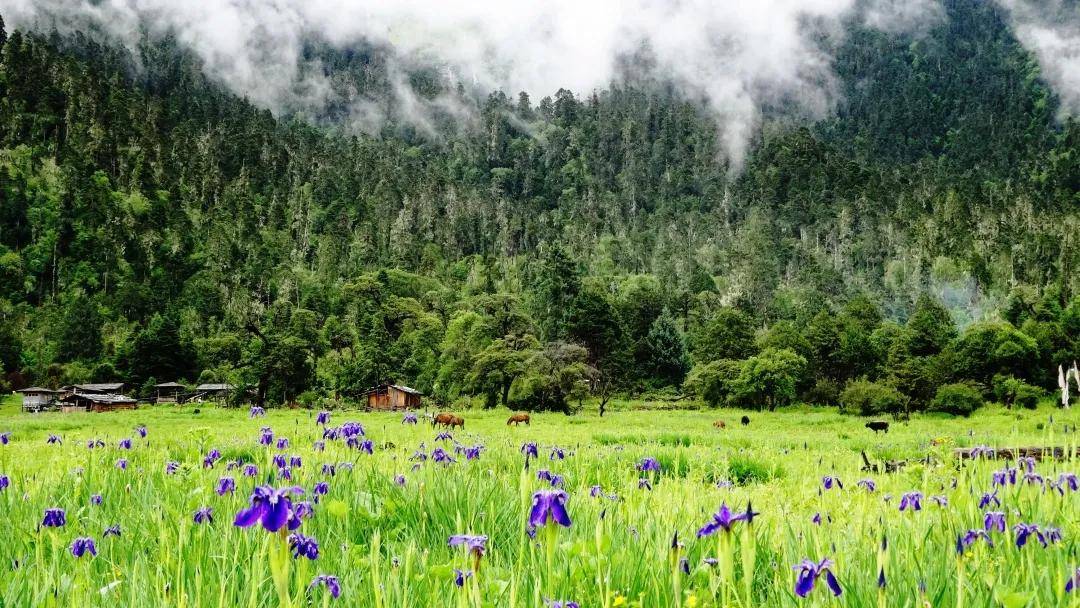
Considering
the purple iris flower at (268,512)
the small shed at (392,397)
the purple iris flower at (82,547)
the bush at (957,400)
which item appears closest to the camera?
the purple iris flower at (268,512)

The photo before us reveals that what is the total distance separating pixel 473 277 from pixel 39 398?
8172 centimetres

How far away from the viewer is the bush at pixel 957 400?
191 ft

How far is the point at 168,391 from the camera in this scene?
299 feet

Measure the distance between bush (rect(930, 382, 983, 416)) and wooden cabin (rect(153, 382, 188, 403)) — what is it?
8647 cm

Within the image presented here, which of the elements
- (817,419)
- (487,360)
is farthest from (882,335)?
(487,360)

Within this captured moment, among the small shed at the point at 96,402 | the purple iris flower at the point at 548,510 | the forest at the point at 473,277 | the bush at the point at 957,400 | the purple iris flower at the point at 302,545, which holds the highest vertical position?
the forest at the point at 473,277

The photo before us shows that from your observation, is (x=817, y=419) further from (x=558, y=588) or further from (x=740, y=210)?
(x=740, y=210)

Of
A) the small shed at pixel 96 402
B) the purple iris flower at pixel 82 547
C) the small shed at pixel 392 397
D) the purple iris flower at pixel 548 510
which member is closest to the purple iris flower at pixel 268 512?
the purple iris flower at pixel 548 510

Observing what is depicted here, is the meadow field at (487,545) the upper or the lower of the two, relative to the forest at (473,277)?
lower

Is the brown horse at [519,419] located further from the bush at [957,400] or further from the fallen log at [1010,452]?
the bush at [957,400]

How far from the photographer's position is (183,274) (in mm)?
133000

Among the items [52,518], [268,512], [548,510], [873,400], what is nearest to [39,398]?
[873,400]

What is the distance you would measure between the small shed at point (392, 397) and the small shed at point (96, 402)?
2772 centimetres

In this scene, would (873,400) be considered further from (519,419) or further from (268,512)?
(268,512)
